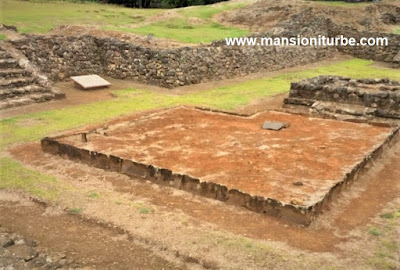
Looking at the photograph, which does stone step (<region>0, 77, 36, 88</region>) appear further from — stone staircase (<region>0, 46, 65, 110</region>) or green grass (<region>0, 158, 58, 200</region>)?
green grass (<region>0, 158, 58, 200</region>)

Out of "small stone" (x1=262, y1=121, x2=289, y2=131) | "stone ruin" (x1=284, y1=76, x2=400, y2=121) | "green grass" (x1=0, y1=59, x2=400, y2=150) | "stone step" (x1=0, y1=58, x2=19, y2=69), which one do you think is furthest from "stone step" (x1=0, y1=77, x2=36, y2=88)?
"stone ruin" (x1=284, y1=76, x2=400, y2=121)

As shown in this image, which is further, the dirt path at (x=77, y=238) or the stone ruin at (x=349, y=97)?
the stone ruin at (x=349, y=97)

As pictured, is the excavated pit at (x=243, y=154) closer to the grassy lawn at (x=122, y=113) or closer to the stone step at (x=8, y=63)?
the grassy lawn at (x=122, y=113)

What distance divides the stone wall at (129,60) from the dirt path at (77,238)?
983cm

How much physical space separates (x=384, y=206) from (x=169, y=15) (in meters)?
18.7

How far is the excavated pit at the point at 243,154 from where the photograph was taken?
20.2ft

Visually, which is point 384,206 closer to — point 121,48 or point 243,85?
point 243,85

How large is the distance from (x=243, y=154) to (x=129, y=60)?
966cm

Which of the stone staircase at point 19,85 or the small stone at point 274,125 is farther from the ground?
the small stone at point 274,125

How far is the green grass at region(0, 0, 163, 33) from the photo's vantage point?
17.8 metres

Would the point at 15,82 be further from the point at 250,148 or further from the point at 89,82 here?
the point at 250,148

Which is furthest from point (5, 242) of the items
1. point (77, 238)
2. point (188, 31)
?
point (188, 31)

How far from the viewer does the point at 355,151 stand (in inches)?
312

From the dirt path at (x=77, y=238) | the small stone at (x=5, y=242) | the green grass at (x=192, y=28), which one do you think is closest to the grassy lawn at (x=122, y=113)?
the dirt path at (x=77, y=238)
